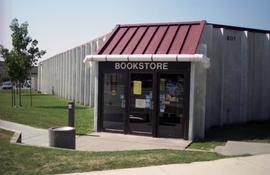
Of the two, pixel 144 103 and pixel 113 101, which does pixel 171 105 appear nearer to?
pixel 144 103

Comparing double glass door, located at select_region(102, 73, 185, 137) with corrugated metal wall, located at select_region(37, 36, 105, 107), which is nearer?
double glass door, located at select_region(102, 73, 185, 137)

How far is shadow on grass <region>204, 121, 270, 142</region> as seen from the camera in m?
12.7

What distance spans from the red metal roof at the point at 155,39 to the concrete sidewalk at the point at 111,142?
286 cm

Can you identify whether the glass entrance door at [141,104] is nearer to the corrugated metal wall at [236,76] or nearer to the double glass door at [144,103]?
the double glass door at [144,103]

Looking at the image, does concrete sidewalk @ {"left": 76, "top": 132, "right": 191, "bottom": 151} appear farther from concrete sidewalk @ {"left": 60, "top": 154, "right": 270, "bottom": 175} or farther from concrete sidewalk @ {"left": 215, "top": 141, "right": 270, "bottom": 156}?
concrete sidewalk @ {"left": 60, "top": 154, "right": 270, "bottom": 175}

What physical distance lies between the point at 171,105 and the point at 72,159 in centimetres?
517

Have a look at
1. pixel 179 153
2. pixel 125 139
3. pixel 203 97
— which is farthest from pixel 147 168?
pixel 203 97

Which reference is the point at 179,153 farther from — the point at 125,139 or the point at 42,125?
the point at 42,125

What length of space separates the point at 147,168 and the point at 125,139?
4748 millimetres

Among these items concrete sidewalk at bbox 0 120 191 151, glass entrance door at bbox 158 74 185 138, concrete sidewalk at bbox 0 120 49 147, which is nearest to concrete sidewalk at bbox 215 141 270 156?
concrete sidewalk at bbox 0 120 191 151

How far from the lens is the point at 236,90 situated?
16.1 meters

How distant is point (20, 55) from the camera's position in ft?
87.7

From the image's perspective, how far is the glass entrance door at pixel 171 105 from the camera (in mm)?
12713

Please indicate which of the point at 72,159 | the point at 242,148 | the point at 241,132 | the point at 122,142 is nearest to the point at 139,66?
the point at 122,142
